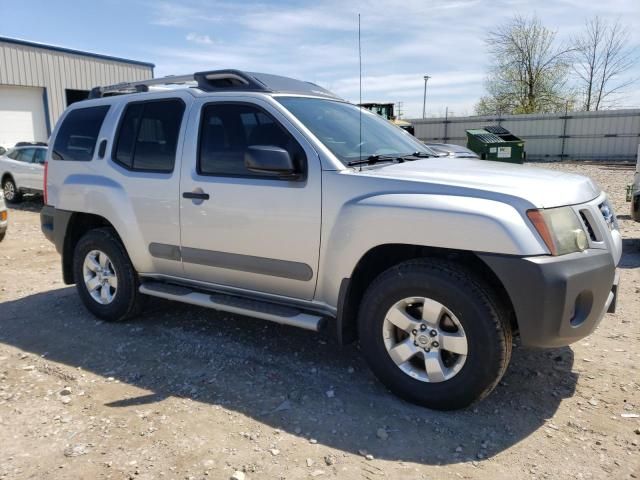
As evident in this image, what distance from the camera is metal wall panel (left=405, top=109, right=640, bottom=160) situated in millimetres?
24938

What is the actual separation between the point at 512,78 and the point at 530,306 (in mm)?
37063

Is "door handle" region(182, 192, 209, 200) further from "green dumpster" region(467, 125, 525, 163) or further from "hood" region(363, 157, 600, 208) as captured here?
"green dumpster" region(467, 125, 525, 163)

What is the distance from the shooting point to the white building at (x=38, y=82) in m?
21.5

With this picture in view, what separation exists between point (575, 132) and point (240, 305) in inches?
1040

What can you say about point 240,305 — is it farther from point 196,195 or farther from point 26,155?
point 26,155

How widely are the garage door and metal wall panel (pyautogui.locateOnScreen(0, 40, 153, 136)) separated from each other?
351 millimetres

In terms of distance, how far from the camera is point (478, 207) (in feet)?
9.61

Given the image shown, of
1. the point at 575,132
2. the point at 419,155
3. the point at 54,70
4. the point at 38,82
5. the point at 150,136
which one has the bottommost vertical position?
the point at 419,155

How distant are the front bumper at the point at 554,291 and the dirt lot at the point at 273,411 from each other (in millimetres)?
600

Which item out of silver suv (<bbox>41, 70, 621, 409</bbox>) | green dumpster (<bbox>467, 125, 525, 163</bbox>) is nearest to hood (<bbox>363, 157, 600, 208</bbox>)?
silver suv (<bbox>41, 70, 621, 409</bbox>)

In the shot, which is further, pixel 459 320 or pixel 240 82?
pixel 240 82

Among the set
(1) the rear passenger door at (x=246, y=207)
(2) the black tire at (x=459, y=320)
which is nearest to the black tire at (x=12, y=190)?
(1) the rear passenger door at (x=246, y=207)

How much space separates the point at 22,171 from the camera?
1316cm

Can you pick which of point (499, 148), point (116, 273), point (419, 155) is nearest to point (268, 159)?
point (419, 155)
